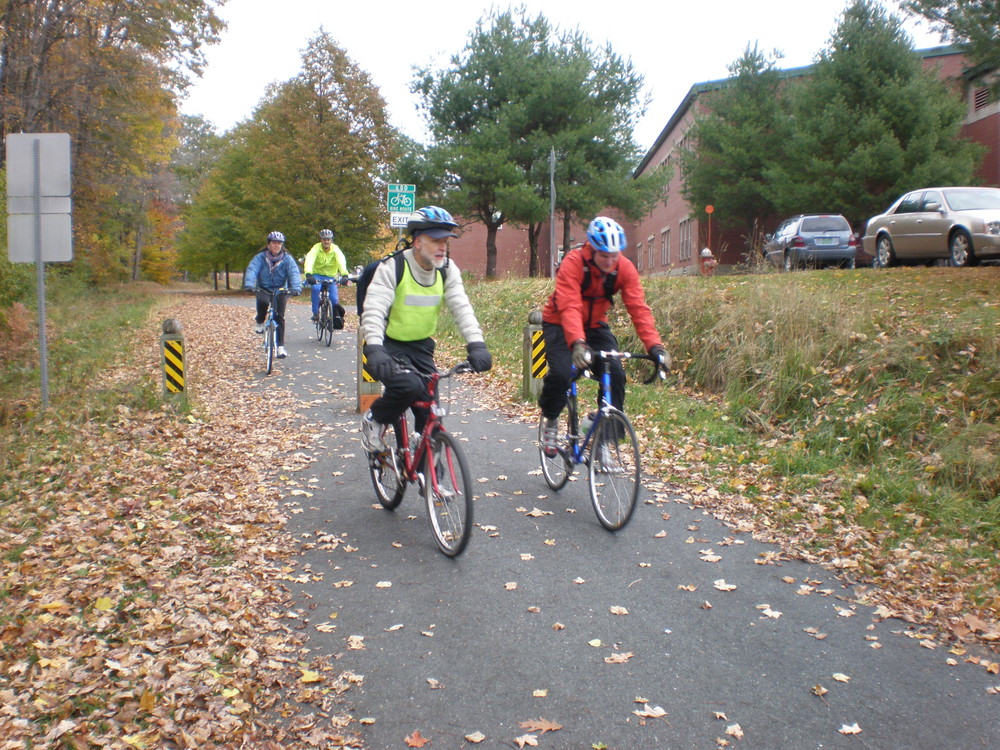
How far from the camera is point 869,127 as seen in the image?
30906 mm

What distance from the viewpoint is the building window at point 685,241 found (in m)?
43.3

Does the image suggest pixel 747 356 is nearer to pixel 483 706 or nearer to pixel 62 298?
pixel 483 706

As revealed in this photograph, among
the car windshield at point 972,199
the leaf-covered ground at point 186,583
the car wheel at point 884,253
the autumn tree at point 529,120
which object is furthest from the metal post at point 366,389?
the autumn tree at point 529,120

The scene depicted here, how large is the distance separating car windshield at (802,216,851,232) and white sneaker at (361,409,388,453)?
55.7ft

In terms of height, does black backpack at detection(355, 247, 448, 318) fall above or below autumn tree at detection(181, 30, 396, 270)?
below

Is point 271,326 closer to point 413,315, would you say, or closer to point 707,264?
point 707,264

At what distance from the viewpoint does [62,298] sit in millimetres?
26719

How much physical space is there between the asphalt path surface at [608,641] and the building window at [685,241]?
38.2 metres

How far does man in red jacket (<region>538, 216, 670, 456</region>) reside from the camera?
599 cm

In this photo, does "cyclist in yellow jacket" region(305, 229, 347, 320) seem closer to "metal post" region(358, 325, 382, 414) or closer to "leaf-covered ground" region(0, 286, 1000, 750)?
"metal post" region(358, 325, 382, 414)

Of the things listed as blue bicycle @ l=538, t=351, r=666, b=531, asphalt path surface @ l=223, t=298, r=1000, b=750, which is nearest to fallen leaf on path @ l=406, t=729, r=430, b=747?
asphalt path surface @ l=223, t=298, r=1000, b=750

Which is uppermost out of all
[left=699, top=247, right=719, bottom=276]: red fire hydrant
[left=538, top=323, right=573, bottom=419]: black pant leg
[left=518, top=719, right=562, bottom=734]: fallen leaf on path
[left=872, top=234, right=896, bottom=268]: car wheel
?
[left=872, top=234, right=896, bottom=268]: car wheel

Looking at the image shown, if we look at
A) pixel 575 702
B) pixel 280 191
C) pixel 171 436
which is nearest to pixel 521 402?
pixel 171 436

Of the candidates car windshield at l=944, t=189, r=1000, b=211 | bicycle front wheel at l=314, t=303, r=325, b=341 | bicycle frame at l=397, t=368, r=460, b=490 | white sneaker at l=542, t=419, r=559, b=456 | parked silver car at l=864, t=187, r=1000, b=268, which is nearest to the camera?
bicycle frame at l=397, t=368, r=460, b=490
